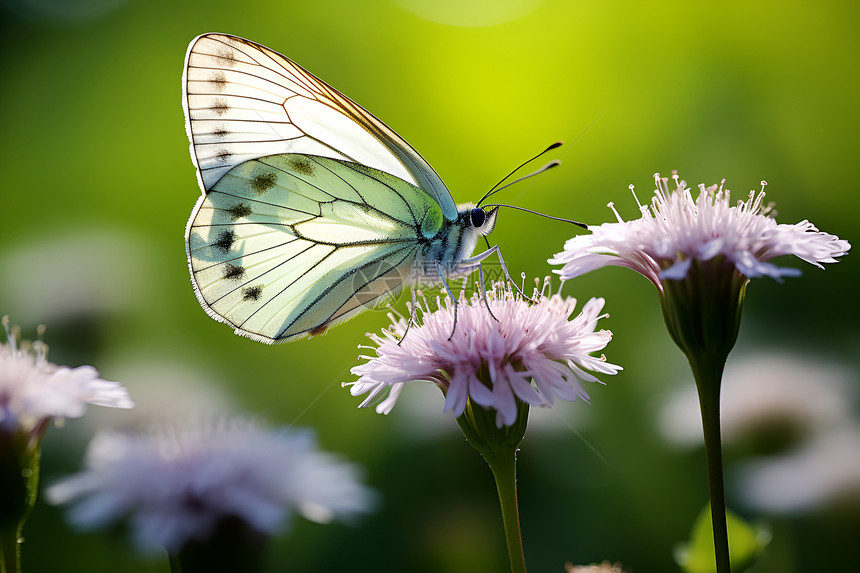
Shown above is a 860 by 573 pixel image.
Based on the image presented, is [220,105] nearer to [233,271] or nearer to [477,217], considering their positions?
[233,271]

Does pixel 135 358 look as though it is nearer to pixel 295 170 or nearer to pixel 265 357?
pixel 265 357

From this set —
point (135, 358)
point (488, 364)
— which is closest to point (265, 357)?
point (135, 358)

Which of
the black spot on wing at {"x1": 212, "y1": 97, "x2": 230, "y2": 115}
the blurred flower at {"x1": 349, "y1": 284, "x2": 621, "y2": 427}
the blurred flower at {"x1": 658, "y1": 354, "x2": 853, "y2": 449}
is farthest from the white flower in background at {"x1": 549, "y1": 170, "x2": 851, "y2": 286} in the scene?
the blurred flower at {"x1": 658, "y1": 354, "x2": 853, "y2": 449}

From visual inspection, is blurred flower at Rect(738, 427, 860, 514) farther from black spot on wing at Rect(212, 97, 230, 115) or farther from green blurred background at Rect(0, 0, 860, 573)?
black spot on wing at Rect(212, 97, 230, 115)

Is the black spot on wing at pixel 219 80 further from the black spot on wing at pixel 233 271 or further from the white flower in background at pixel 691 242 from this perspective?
the white flower in background at pixel 691 242

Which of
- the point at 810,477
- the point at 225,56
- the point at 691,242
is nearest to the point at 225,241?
the point at 225,56

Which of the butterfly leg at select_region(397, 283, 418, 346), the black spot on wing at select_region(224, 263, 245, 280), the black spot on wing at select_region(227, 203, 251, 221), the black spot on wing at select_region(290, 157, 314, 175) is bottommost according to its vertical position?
the butterfly leg at select_region(397, 283, 418, 346)

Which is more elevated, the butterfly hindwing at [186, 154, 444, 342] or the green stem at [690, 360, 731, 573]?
the butterfly hindwing at [186, 154, 444, 342]
